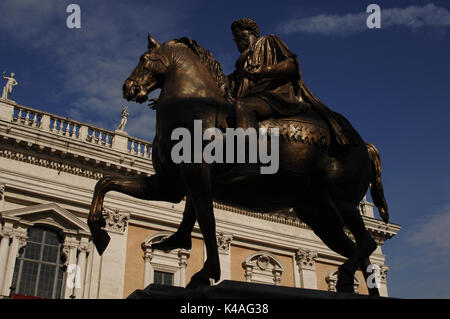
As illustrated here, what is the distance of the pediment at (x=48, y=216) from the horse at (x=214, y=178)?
1499cm

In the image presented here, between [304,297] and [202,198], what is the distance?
1.05m

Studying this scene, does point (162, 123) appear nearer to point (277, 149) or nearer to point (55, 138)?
point (277, 149)

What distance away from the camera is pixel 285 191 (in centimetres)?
458

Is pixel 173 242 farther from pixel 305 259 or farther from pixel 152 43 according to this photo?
pixel 305 259

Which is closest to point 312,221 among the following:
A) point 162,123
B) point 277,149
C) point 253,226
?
point 277,149

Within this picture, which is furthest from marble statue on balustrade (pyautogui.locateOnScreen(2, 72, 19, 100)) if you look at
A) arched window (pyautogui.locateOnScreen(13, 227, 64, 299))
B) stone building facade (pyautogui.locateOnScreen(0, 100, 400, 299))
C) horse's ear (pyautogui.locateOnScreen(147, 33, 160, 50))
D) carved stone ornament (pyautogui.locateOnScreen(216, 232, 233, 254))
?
horse's ear (pyautogui.locateOnScreen(147, 33, 160, 50))

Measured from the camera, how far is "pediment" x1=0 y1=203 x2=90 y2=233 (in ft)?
60.1

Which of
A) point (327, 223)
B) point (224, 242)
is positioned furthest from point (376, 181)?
point (224, 242)

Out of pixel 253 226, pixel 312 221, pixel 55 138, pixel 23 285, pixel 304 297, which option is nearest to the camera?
pixel 304 297

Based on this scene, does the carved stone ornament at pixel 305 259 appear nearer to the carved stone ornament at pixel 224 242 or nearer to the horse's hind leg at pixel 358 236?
the carved stone ornament at pixel 224 242

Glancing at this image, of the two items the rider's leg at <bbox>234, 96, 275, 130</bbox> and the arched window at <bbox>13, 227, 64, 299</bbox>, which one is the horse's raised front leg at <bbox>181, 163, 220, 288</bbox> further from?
the arched window at <bbox>13, 227, 64, 299</bbox>

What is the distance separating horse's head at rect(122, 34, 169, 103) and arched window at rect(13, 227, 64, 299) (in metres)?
14.9

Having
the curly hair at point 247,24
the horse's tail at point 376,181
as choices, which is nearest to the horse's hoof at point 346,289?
the horse's tail at point 376,181

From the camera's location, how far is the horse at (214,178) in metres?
4.29
